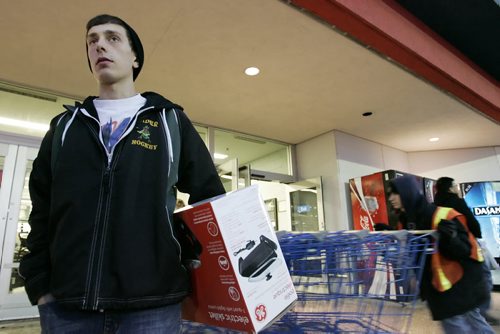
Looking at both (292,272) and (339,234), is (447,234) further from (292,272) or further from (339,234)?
(292,272)

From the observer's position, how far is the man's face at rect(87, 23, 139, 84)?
2.97 feet

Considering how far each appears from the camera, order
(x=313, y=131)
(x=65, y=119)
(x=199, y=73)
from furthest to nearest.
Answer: (x=313, y=131) → (x=199, y=73) → (x=65, y=119)

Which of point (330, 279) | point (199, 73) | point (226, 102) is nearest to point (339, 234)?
point (330, 279)

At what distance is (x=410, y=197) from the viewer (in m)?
2.02

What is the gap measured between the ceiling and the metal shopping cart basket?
7.58ft

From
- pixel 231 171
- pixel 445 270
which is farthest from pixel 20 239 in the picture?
pixel 445 270

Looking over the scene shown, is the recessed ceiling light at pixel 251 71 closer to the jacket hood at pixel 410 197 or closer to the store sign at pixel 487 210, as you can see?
the jacket hood at pixel 410 197

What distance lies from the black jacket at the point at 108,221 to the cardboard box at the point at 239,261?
0.07m

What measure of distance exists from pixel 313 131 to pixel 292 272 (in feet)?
16.7

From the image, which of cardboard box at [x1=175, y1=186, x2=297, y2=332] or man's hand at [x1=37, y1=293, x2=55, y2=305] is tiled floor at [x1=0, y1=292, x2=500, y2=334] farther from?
man's hand at [x1=37, y1=293, x2=55, y2=305]

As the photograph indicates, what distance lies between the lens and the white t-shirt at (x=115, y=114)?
0.84 metres

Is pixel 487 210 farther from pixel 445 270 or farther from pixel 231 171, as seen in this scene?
pixel 445 270

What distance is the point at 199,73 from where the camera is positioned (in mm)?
3783

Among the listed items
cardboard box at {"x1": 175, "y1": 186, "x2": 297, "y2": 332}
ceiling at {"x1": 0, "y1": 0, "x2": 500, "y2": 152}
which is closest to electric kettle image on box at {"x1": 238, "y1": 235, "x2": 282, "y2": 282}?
cardboard box at {"x1": 175, "y1": 186, "x2": 297, "y2": 332}
